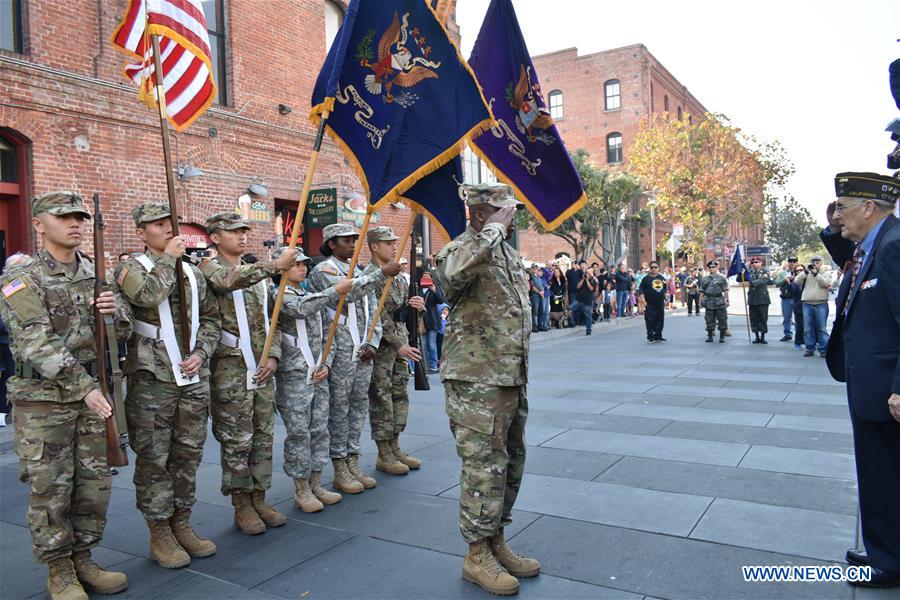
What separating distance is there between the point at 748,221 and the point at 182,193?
33084 millimetres

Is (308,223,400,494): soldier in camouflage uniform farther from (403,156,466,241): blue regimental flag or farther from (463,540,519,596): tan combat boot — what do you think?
(463,540,519,596): tan combat boot

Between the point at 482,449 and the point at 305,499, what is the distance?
189 centimetres

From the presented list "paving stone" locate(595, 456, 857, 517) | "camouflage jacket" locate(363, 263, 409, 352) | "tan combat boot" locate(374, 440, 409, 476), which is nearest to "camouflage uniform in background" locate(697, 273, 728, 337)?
"paving stone" locate(595, 456, 857, 517)

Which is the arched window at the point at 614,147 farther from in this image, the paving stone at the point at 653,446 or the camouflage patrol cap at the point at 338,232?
the camouflage patrol cap at the point at 338,232

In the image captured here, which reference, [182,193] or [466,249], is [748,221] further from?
[466,249]

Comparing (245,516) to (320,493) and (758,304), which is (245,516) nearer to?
(320,493)

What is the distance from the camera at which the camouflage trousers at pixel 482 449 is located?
3645 millimetres

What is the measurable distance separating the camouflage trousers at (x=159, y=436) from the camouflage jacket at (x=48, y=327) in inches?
15.3

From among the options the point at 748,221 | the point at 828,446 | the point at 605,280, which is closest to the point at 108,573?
the point at 828,446

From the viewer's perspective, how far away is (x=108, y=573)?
3.82 m

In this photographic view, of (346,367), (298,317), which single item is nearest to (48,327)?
(298,317)

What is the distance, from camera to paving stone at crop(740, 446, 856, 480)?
5625 millimetres

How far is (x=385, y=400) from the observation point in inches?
232

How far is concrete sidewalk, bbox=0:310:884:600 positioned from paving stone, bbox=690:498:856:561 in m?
0.01
